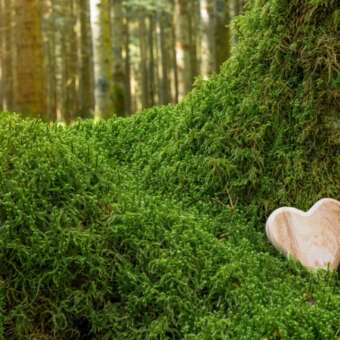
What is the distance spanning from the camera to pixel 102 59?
11.2 m

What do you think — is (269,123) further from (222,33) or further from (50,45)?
(50,45)

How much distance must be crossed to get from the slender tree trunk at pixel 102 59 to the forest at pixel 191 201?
4645 mm

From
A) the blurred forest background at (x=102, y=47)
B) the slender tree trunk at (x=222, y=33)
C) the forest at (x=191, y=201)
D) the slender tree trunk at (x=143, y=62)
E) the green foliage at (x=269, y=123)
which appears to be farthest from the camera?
the slender tree trunk at (x=143, y=62)

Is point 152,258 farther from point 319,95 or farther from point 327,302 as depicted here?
point 319,95

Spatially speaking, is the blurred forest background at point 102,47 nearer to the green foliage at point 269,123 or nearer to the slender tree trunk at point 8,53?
the slender tree trunk at point 8,53

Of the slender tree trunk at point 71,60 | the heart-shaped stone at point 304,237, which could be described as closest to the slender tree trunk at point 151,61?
the slender tree trunk at point 71,60

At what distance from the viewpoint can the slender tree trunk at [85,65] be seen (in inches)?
754

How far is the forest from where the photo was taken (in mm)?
3080

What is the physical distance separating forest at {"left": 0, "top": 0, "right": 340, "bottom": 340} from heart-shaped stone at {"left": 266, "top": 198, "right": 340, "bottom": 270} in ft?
0.26

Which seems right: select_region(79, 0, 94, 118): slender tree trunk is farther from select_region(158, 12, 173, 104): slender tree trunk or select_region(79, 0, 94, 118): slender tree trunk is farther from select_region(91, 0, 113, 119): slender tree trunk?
select_region(158, 12, 173, 104): slender tree trunk

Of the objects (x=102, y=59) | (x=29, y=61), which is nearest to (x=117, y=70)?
(x=102, y=59)

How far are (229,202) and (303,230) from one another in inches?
28.5

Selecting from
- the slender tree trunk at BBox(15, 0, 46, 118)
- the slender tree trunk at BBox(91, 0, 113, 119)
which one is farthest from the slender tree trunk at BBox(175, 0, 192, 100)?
the slender tree trunk at BBox(15, 0, 46, 118)

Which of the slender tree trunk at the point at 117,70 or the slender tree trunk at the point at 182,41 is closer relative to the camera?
the slender tree trunk at the point at 117,70
